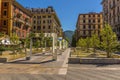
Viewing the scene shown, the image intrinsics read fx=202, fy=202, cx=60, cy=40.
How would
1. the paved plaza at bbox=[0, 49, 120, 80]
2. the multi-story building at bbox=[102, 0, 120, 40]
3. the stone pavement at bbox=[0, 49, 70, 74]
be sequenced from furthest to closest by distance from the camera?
the multi-story building at bbox=[102, 0, 120, 40] < the stone pavement at bbox=[0, 49, 70, 74] < the paved plaza at bbox=[0, 49, 120, 80]

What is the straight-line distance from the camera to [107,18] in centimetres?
8075

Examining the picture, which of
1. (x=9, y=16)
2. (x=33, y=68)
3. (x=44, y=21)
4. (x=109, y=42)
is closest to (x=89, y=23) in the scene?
(x=44, y=21)

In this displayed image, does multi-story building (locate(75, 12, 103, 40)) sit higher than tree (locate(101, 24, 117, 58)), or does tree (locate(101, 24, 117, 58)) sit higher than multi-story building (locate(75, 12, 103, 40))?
multi-story building (locate(75, 12, 103, 40))

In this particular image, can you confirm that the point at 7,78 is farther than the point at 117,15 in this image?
No

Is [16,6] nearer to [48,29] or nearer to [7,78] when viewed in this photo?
[48,29]

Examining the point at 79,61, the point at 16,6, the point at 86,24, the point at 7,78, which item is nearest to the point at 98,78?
the point at 7,78

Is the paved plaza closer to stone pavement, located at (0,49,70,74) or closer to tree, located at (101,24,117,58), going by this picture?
stone pavement, located at (0,49,70,74)

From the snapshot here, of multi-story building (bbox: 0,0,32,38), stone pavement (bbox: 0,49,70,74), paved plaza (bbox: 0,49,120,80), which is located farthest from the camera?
multi-story building (bbox: 0,0,32,38)

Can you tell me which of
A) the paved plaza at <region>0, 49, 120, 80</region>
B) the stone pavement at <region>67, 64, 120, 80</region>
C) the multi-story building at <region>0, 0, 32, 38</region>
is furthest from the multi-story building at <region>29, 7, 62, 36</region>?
the stone pavement at <region>67, 64, 120, 80</region>

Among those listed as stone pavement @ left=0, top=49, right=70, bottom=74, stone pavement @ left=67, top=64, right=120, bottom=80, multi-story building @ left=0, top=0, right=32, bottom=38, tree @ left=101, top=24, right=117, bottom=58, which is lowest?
stone pavement @ left=67, top=64, right=120, bottom=80

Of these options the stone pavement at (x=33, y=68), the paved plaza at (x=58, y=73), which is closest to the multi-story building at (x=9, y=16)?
the stone pavement at (x=33, y=68)

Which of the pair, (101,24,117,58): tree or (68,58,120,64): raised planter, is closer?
(68,58,120,64): raised planter

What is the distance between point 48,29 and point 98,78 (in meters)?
87.5

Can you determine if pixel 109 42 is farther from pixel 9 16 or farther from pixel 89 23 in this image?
pixel 89 23
